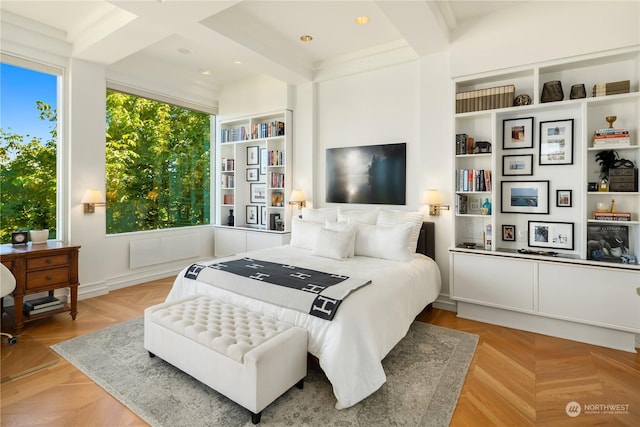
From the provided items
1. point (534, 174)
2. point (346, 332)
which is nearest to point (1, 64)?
point (346, 332)

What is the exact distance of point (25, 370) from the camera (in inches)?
94.6

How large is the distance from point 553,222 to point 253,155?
166 inches

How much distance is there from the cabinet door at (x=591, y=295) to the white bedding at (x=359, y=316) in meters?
1.04

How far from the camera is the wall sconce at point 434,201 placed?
3627 millimetres

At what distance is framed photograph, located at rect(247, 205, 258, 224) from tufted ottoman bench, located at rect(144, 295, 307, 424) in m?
3.06

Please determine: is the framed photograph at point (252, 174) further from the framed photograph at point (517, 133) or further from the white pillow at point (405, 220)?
Result: the framed photograph at point (517, 133)

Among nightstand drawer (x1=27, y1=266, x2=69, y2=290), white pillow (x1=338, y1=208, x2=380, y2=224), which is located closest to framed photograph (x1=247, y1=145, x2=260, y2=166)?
white pillow (x1=338, y1=208, x2=380, y2=224)

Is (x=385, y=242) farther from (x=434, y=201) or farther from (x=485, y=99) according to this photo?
(x=485, y=99)

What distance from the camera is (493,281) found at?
326cm

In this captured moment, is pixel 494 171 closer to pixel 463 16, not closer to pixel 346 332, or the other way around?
pixel 463 16

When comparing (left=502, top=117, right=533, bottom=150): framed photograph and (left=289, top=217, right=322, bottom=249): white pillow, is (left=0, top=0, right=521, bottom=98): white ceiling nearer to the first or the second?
(left=502, top=117, right=533, bottom=150): framed photograph

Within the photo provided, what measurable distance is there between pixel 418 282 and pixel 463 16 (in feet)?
8.92

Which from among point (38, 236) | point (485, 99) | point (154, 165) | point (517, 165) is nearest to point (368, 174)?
point (485, 99)

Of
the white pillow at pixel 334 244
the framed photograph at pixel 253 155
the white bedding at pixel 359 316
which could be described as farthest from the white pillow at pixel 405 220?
the framed photograph at pixel 253 155
